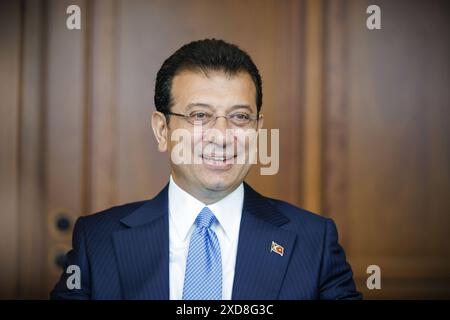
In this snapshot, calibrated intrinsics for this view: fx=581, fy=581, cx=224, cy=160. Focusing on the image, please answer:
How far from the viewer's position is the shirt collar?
1401mm

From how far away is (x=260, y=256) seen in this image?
53.4 inches

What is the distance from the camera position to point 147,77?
5.79ft

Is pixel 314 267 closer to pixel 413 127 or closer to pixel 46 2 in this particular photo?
pixel 413 127

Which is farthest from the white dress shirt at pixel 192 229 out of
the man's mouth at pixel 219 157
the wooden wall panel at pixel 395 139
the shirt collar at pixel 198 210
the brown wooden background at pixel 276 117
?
the wooden wall panel at pixel 395 139

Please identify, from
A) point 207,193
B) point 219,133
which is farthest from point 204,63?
point 207,193

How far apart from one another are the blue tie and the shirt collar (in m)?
0.05

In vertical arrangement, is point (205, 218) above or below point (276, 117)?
below

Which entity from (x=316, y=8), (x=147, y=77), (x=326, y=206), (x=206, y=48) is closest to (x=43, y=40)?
(x=147, y=77)

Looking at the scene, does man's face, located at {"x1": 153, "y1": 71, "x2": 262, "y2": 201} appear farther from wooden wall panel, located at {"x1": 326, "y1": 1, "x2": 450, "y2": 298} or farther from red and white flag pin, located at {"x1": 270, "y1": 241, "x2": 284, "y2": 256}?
wooden wall panel, located at {"x1": 326, "y1": 1, "x2": 450, "y2": 298}

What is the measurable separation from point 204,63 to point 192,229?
1.31ft

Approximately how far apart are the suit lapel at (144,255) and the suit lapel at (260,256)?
173mm

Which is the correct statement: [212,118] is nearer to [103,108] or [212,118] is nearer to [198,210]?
[198,210]

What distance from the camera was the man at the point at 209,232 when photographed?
1.34 meters
